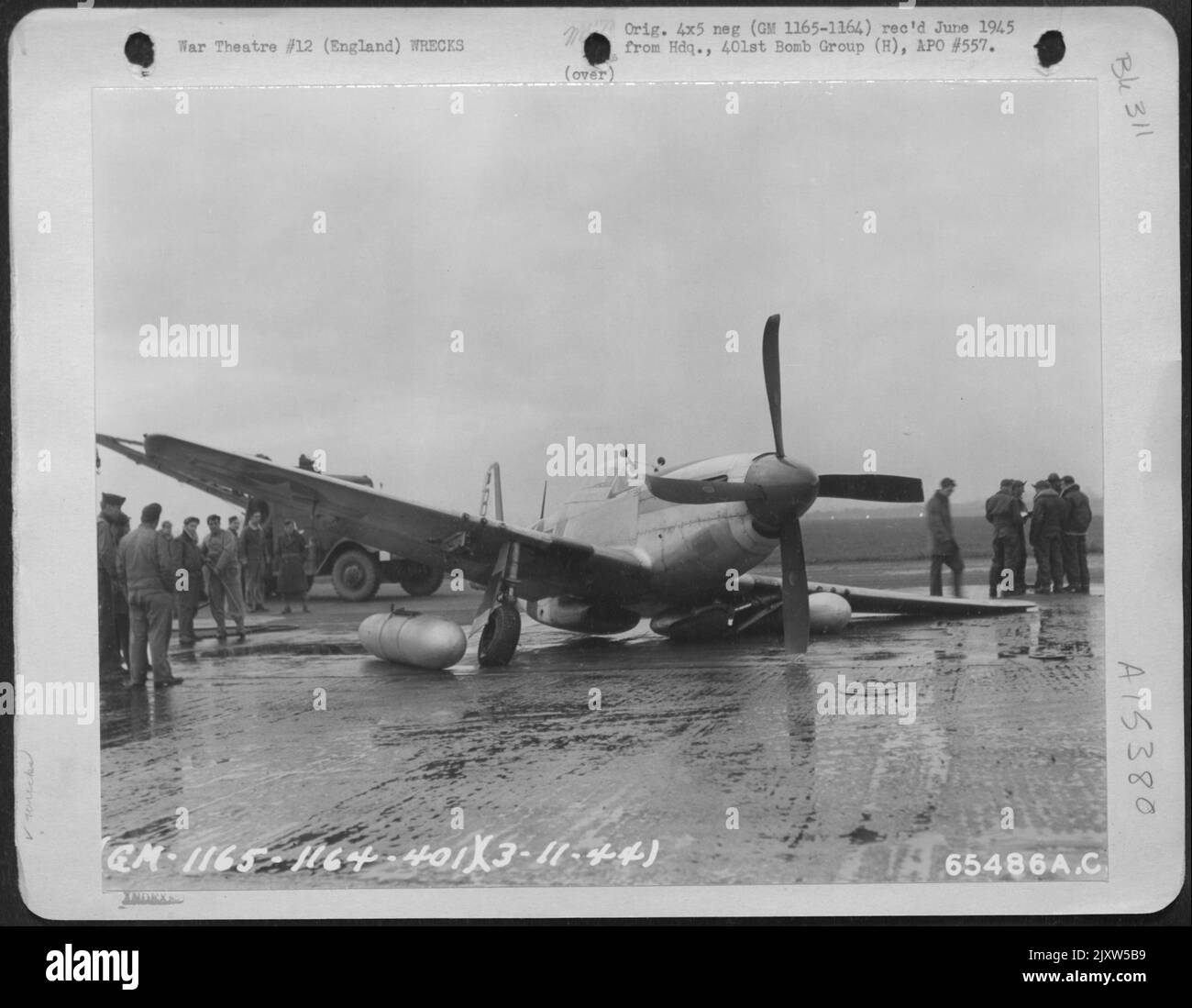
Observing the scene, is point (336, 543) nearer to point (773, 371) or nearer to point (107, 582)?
point (107, 582)

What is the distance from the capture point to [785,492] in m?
2.00

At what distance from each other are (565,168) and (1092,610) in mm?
2148

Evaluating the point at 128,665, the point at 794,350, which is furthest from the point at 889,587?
the point at 128,665

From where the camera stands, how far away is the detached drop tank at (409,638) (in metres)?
2.04

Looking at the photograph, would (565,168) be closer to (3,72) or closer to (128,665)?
(3,72)

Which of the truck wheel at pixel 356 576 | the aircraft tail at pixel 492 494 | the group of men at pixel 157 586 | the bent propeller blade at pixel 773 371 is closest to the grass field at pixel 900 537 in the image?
the bent propeller blade at pixel 773 371

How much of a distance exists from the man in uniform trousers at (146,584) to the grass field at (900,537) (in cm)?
215

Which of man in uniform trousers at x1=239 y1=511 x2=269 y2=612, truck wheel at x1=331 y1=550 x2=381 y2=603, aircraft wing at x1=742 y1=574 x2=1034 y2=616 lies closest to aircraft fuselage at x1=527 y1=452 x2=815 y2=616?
aircraft wing at x1=742 y1=574 x2=1034 y2=616

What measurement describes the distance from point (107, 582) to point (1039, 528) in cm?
292

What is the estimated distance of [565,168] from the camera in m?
1.95

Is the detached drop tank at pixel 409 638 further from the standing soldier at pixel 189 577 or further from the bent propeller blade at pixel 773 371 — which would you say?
the bent propeller blade at pixel 773 371

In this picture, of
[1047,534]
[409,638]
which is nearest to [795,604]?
[1047,534]

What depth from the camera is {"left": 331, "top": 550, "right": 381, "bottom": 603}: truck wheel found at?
6.82 feet

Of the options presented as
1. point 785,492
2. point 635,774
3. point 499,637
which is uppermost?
point 785,492
